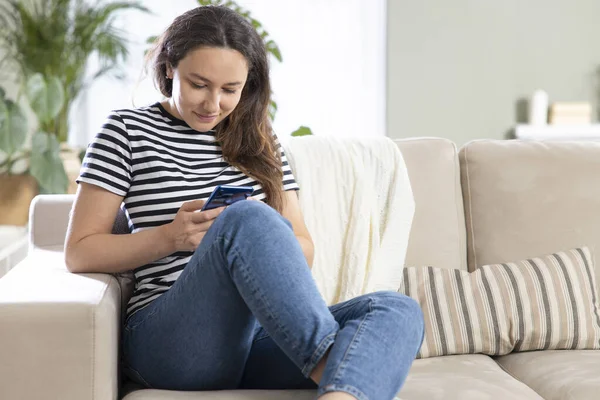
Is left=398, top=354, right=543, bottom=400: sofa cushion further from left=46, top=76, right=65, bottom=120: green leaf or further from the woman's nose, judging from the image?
left=46, top=76, right=65, bottom=120: green leaf

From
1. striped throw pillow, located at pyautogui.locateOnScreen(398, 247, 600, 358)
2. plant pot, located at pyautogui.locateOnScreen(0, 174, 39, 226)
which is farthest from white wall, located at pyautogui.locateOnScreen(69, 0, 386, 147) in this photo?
striped throw pillow, located at pyautogui.locateOnScreen(398, 247, 600, 358)

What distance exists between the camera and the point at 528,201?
208 centimetres

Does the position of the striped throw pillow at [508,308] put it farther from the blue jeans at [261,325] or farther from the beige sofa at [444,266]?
the blue jeans at [261,325]

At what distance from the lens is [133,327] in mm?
1524

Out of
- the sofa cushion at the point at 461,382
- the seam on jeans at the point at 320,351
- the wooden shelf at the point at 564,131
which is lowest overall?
the sofa cushion at the point at 461,382

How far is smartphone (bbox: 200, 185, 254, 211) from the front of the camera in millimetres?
1480

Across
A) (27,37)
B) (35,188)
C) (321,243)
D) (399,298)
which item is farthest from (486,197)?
(27,37)

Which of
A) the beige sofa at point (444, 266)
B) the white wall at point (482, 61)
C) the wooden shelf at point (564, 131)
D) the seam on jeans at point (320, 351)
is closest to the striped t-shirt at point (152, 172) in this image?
the beige sofa at point (444, 266)

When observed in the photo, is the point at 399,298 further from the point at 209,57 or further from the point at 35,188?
the point at 35,188

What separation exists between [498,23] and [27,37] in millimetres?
2671

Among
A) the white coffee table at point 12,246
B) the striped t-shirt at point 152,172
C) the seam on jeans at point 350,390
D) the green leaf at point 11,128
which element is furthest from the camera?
the green leaf at point 11,128

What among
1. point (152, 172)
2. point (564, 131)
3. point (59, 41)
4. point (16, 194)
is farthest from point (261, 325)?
point (564, 131)

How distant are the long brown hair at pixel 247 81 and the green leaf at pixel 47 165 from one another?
213cm

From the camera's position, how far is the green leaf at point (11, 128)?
3.74 m
